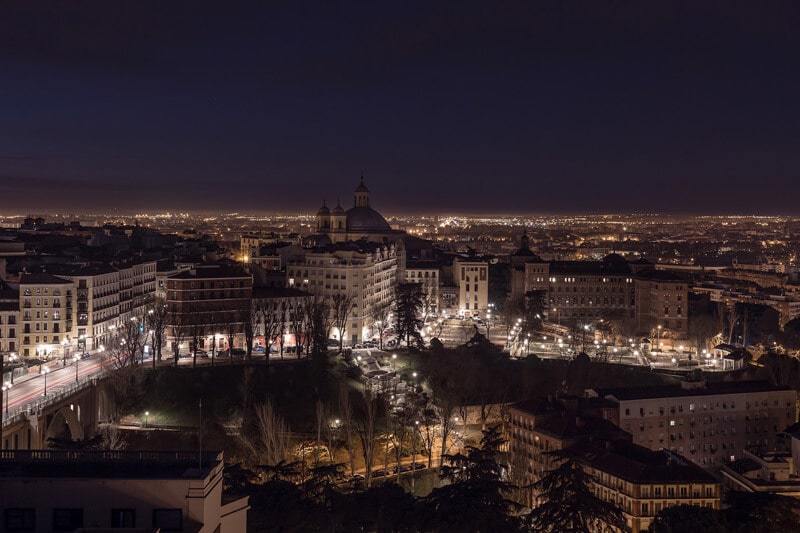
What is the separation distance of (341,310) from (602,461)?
23.3m

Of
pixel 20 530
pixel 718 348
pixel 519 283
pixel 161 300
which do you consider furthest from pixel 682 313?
pixel 20 530

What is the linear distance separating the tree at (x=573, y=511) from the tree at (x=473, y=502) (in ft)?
3.33

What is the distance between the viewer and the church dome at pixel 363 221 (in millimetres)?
82375

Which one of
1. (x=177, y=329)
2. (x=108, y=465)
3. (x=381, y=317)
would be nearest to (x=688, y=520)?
(x=108, y=465)

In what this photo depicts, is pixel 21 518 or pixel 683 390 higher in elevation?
pixel 21 518

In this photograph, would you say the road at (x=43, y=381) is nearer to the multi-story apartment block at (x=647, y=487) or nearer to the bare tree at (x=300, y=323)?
the bare tree at (x=300, y=323)

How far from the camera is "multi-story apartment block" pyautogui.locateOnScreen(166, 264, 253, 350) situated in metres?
48.0

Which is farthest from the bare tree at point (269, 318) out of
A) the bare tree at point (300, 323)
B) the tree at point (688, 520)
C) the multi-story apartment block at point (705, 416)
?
the tree at point (688, 520)

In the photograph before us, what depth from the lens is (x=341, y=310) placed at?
177ft

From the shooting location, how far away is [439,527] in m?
27.7

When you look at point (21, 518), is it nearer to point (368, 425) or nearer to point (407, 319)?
point (368, 425)

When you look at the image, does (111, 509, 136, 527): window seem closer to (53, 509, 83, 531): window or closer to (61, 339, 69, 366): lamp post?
(53, 509, 83, 531): window

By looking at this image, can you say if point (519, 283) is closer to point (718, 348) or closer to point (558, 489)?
point (718, 348)

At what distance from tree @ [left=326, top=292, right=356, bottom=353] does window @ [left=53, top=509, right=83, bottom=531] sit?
115 ft
